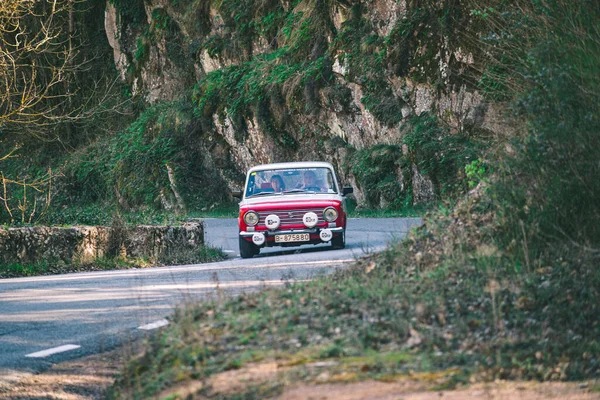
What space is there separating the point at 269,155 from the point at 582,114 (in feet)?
96.7

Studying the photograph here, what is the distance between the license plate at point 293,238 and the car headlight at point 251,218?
1.71 ft

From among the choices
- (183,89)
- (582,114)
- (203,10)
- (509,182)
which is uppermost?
(203,10)

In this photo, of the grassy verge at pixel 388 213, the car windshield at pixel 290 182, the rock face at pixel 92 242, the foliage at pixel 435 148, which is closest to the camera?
the rock face at pixel 92 242

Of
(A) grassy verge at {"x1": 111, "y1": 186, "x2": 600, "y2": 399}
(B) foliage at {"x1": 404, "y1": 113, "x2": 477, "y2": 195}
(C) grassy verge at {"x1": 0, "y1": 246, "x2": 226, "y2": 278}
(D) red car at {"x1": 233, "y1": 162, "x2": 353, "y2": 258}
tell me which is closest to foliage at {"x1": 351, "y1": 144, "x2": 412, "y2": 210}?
(B) foliage at {"x1": 404, "y1": 113, "x2": 477, "y2": 195}

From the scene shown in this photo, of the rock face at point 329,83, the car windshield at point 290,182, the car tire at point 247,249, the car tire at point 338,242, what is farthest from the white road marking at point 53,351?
the rock face at point 329,83

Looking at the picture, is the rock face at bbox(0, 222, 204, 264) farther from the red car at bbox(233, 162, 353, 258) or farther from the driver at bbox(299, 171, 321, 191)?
the driver at bbox(299, 171, 321, 191)

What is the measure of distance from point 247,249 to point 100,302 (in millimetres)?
7551

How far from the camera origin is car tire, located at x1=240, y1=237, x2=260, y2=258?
1897 cm

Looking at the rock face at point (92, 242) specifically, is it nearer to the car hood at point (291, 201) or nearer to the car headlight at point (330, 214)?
the car hood at point (291, 201)

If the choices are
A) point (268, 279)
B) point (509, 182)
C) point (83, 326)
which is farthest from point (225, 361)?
point (268, 279)

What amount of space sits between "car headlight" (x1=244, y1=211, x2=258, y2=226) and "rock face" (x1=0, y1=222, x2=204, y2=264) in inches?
72.8

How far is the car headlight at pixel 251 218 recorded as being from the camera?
61.2 feet

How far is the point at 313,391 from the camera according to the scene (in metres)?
5.82

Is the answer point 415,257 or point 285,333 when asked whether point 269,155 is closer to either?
point 415,257
